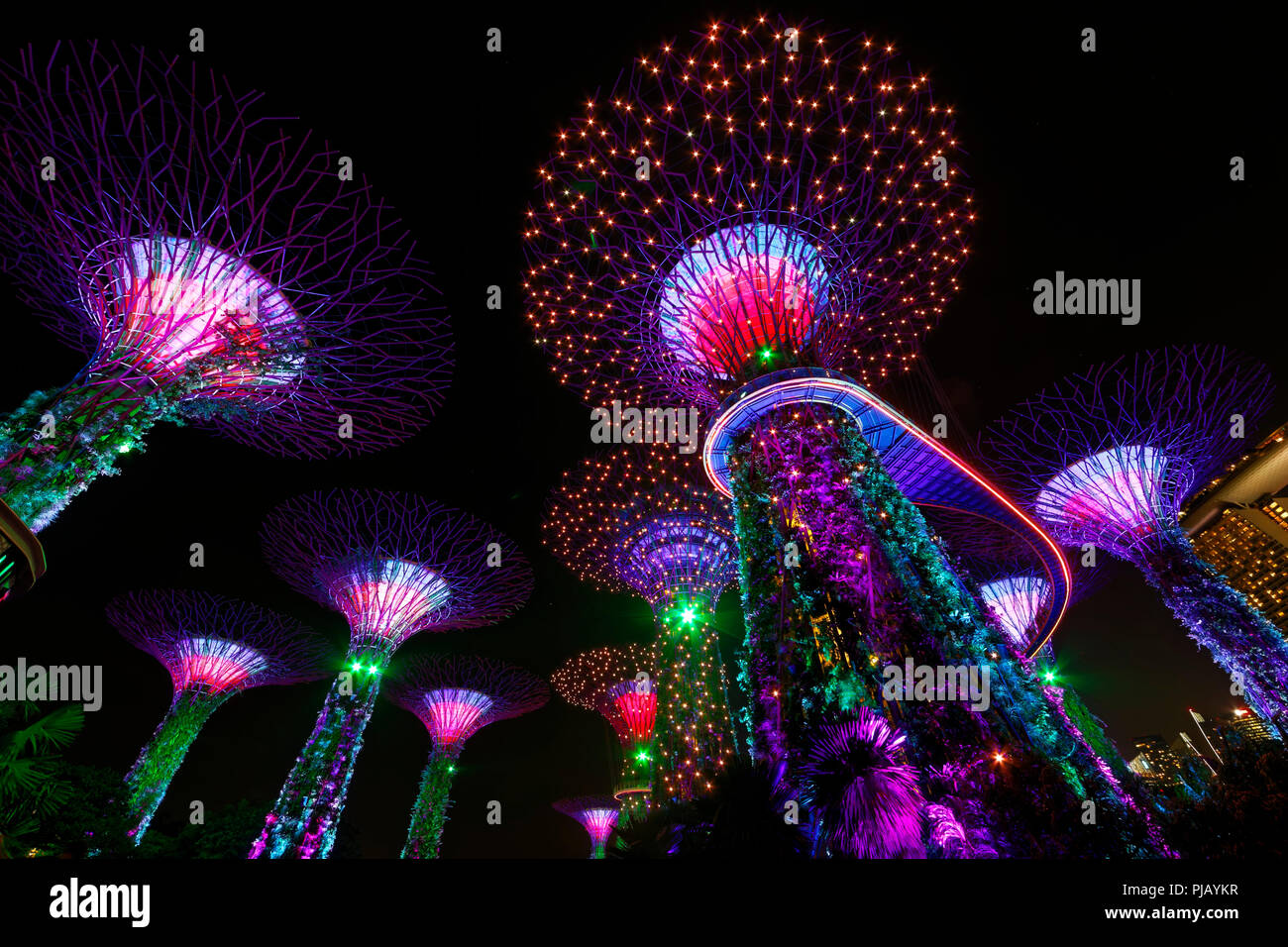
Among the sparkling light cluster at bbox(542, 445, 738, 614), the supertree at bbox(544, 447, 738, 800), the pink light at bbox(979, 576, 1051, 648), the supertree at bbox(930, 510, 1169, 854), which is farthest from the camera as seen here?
the pink light at bbox(979, 576, 1051, 648)

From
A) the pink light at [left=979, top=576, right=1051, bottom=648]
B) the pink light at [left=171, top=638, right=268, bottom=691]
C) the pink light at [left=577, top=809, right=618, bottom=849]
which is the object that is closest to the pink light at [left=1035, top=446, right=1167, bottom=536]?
the pink light at [left=979, top=576, right=1051, bottom=648]

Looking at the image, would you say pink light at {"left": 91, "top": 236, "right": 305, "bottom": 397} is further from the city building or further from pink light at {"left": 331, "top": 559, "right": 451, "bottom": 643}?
the city building

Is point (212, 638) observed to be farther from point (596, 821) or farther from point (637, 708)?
point (596, 821)

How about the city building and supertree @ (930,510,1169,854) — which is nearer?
supertree @ (930,510,1169,854)

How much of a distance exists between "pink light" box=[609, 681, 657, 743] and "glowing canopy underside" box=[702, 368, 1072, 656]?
42.6 feet

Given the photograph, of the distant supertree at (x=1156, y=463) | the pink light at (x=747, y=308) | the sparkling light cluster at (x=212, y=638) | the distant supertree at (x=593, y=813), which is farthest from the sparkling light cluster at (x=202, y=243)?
the distant supertree at (x=593, y=813)

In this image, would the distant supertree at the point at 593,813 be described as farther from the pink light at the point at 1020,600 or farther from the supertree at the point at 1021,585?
the supertree at the point at 1021,585

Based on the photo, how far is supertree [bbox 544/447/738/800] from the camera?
17047 millimetres

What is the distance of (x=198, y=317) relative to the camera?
10594 mm

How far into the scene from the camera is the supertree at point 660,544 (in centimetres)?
1705

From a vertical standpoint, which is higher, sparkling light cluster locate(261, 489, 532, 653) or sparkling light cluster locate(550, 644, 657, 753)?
sparkling light cluster locate(261, 489, 532, 653)

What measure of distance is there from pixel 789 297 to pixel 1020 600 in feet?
61.9

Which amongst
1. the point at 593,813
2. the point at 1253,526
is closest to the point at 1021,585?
the point at 1253,526

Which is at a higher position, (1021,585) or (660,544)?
(660,544)
